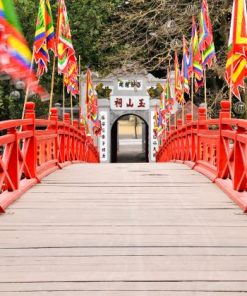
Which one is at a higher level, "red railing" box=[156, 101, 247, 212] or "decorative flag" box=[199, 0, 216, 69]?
"decorative flag" box=[199, 0, 216, 69]

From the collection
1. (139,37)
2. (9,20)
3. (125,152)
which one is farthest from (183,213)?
(125,152)

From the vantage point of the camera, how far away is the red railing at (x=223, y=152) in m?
7.05

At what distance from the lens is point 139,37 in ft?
82.4

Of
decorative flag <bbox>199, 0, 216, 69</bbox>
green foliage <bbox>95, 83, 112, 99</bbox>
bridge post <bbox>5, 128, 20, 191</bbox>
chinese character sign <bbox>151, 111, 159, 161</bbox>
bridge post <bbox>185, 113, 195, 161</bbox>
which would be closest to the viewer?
bridge post <bbox>5, 128, 20, 191</bbox>

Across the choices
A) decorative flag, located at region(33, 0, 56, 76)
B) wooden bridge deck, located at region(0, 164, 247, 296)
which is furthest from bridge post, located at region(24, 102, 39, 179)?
decorative flag, located at region(33, 0, 56, 76)

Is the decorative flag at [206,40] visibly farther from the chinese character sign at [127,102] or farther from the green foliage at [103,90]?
the green foliage at [103,90]

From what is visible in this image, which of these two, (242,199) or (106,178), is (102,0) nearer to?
(106,178)

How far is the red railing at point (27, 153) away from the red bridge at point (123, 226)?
2 centimetres

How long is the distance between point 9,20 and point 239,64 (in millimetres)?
4520

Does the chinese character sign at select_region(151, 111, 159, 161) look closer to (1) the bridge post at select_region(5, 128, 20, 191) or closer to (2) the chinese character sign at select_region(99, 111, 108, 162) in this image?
(2) the chinese character sign at select_region(99, 111, 108, 162)

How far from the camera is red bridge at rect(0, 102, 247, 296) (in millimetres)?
3787

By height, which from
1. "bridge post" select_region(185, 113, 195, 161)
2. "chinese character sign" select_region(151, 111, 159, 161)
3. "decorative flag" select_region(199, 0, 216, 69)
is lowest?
"chinese character sign" select_region(151, 111, 159, 161)

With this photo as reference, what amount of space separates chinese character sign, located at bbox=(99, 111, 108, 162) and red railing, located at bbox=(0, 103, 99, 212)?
1428cm

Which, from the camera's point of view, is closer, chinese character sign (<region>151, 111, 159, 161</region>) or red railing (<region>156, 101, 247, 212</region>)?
red railing (<region>156, 101, 247, 212</region>)
